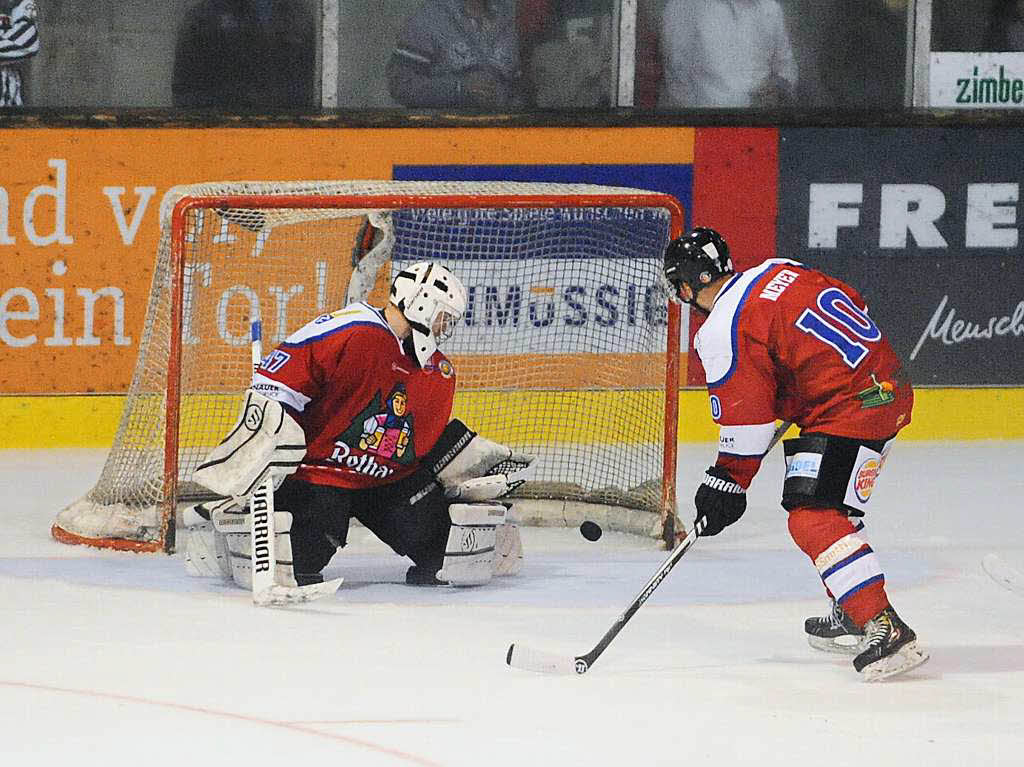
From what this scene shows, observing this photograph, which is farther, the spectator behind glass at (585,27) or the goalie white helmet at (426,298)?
the spectator behind glass at (585,27)

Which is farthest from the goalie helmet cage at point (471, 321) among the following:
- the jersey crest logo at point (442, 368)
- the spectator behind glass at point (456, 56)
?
the spectator behind glass at point (456, 56)

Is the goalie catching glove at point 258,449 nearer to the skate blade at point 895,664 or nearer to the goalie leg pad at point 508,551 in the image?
the goalie leg pad at point 508,551

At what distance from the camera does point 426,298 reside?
198 inches

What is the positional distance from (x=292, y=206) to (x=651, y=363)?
1.38 m

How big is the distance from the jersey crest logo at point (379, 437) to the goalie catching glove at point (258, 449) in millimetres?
179

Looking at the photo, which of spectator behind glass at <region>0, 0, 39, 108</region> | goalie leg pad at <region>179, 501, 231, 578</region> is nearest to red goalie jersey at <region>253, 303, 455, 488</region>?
goalie leg pad at <region>179, 501, 231, 578</region>

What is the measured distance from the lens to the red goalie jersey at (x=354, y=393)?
4.96 meters

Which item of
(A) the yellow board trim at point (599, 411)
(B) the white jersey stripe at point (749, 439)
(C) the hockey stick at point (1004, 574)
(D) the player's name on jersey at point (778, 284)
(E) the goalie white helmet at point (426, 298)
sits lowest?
(C) the hockey stick at point (1004, 574)

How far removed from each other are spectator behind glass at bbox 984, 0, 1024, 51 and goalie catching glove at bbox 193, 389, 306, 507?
408cm

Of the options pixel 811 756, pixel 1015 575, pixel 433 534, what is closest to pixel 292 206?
pixel 433 534

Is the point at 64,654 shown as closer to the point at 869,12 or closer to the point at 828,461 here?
the point at 828,461

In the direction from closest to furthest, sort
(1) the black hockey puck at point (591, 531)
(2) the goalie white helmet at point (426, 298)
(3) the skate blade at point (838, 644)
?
(3) the skate blade at point (838, 644)
(2) the goalie white helmet at point (426, 298)
(1) the black hockey puck at point (591, 531)

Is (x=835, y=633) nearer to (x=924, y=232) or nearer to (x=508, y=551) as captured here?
(x=508, y=551)

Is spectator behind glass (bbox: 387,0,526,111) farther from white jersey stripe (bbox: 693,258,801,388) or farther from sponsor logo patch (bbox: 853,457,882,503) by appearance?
Result: sponsor logo patch (bbox: 853,457,882,503)
